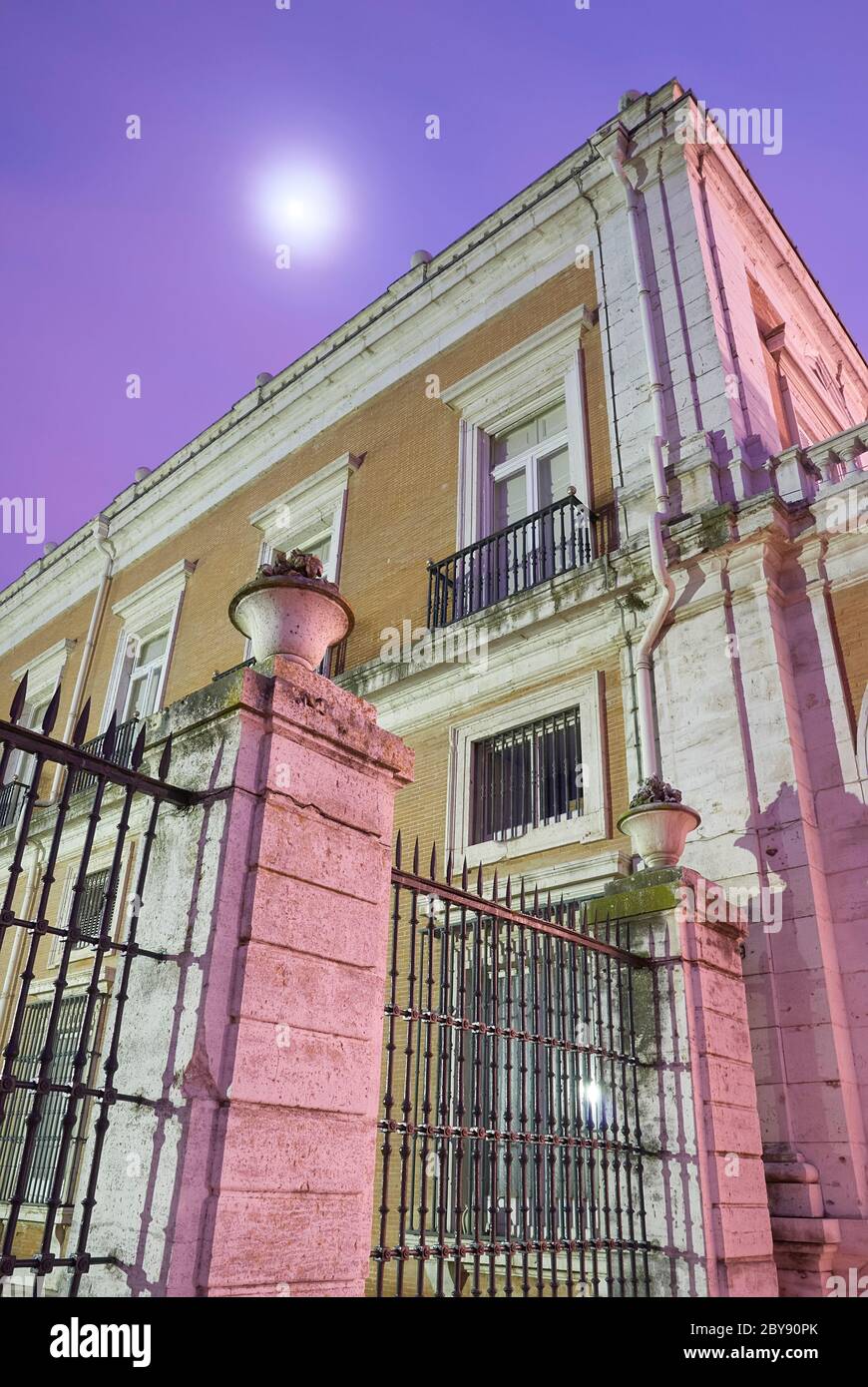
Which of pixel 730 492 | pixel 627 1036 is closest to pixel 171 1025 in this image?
pixel 627 1036

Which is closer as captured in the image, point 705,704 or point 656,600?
point 705,704

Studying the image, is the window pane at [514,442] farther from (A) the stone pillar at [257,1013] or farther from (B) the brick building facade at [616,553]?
(A) the stone pillar at [257,1013]

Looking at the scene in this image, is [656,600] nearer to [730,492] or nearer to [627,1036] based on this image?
[730,492]

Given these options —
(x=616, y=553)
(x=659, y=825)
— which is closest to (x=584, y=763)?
(x=616, y=553)

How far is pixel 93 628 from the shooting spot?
18609 millimetres

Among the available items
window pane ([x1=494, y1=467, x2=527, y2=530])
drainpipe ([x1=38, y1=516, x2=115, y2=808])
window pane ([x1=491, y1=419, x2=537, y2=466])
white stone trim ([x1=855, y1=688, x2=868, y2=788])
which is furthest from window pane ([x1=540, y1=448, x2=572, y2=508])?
drainpipe ([x1=38, y1=516, x2=115, y2=808])

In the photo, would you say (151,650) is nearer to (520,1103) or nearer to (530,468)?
(530,468)

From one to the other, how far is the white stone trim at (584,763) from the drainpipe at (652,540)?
1.94ft

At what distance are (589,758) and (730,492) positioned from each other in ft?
9.11

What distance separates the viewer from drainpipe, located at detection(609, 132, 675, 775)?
28.0 feet

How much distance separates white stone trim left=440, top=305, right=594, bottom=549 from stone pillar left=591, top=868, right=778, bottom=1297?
19.9 feet

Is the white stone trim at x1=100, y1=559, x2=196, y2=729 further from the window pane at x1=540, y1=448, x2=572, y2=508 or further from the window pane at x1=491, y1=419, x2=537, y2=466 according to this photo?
the window pane at x1=540, y1=448, x2=572, y2=508

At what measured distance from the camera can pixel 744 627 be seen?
828 cm
